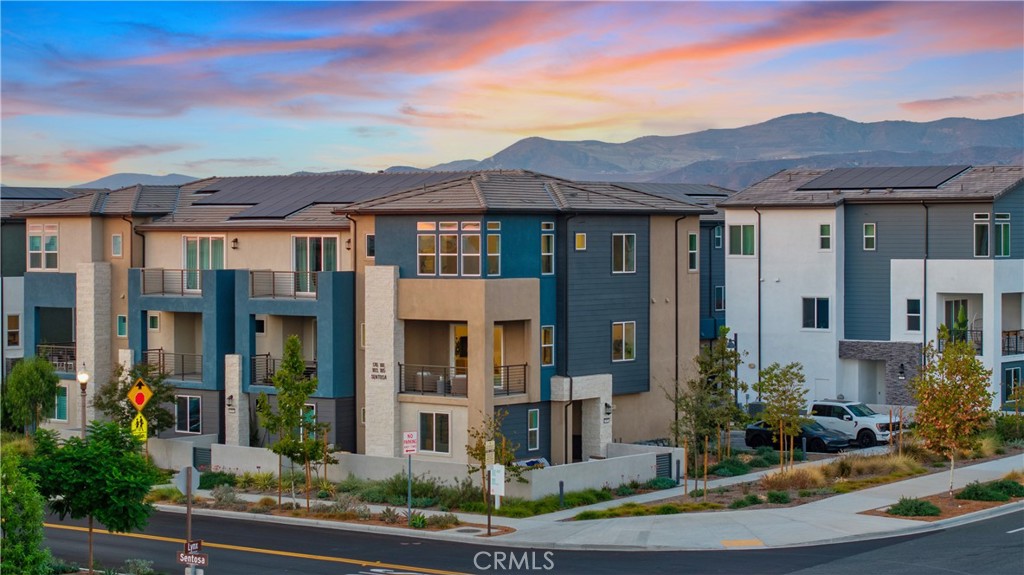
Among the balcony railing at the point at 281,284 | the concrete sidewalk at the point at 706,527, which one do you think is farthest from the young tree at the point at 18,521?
A: the balcony railing at the point at 281,284

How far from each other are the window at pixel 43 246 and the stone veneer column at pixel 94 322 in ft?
8.28

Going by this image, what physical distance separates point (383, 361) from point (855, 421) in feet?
57.5

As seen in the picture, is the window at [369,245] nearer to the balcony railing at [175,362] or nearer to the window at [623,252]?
the window at [623,252]

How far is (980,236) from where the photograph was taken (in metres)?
52.7

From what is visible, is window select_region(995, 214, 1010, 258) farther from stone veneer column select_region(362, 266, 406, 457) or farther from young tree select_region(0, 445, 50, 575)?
young tree select_region(0, 445, 50, 575)

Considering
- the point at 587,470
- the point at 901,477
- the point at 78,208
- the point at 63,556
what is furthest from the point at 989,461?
the point at 78,208

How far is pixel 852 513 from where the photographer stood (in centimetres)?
3472

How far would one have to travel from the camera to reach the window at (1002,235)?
5281 cm

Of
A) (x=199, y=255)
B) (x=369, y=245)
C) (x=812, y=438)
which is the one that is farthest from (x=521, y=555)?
(x=199, y=255)

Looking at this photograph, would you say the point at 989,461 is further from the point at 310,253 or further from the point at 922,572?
the point at 310,253

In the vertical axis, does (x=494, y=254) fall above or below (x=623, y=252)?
below

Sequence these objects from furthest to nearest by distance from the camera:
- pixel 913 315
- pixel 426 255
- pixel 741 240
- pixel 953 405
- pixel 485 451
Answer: pixel 741 240
pixel 913 315
pixel 426 255
pixel 953 405
pixel 485 451

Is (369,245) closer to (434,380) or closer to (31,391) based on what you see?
(434,380)

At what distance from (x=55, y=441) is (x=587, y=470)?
15528mm
